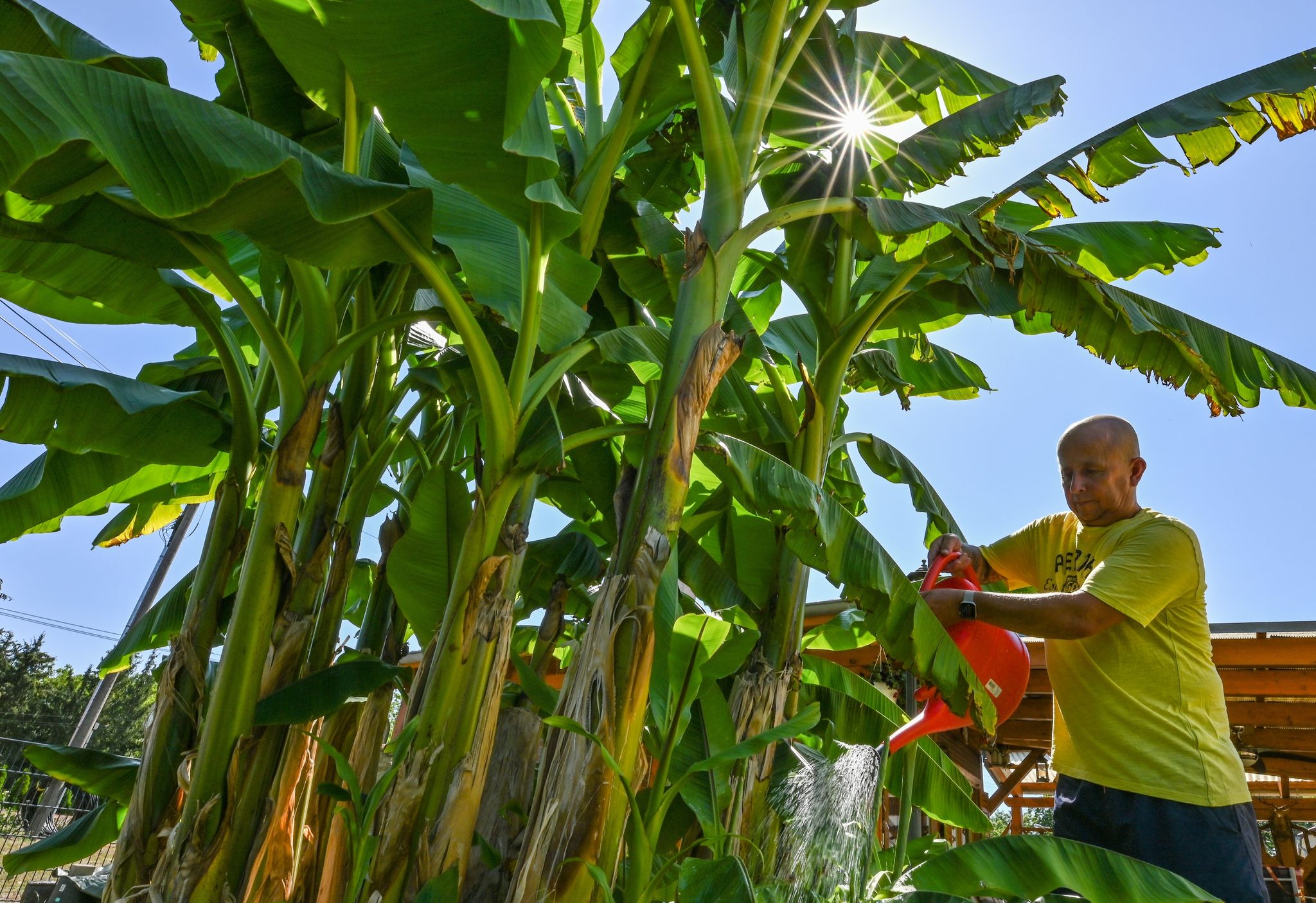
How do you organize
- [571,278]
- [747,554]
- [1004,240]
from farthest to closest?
[747,554], [571,278], [1004,240]

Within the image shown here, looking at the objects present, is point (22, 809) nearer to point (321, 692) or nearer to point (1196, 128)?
point (321, 692)

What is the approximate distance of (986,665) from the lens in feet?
8.30

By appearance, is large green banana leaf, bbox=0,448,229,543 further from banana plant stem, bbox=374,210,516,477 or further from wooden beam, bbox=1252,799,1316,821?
wooden beam, bbox=1252,799,1316,821

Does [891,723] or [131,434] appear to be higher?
[131,434]

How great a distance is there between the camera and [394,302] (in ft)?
10.1

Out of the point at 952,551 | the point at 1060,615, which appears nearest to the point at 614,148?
the point at 952,551

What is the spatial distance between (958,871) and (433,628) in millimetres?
1699

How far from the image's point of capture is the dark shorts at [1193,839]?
6.71 ft

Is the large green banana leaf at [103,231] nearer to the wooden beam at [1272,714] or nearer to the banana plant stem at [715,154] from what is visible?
the banana plant stem at [715,154]

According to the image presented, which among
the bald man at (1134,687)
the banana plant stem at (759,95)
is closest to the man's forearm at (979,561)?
the bald man at (1134,687)

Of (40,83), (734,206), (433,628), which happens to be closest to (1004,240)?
(734,206)

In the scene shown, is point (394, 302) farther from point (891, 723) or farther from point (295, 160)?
point (891, 723)

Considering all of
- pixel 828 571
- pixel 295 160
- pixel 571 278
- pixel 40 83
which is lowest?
pixel 828 571

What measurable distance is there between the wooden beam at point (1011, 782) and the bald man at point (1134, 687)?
470 centimetres
